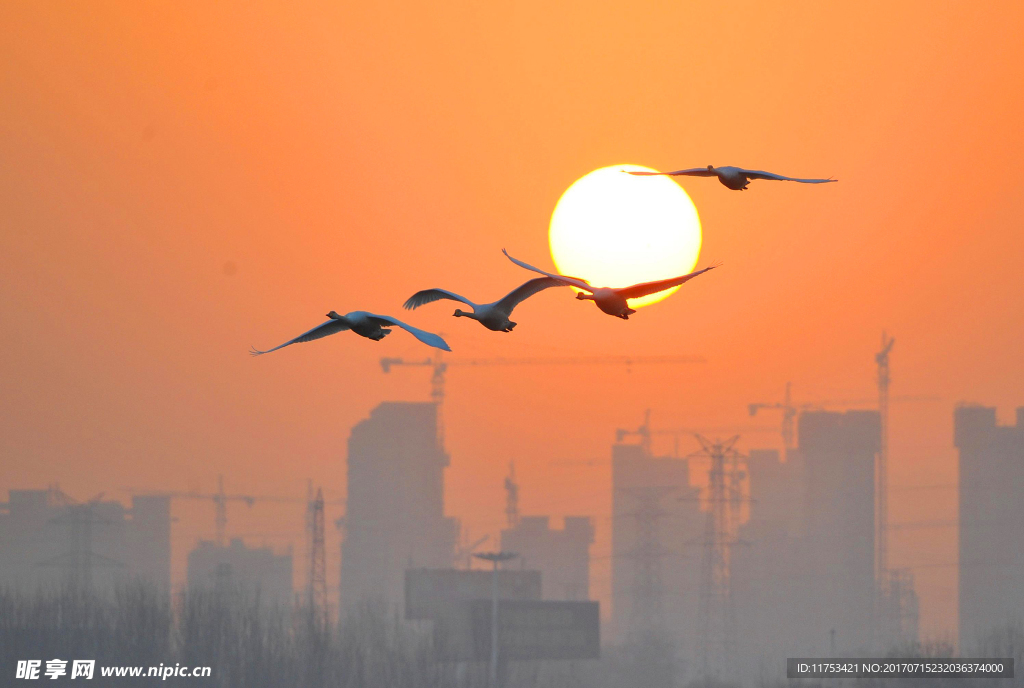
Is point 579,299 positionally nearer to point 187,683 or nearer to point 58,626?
point 187,683

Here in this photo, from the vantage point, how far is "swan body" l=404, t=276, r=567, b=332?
34844mm

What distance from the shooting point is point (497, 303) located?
35.0m

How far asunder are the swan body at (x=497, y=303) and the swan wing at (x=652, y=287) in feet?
5.58

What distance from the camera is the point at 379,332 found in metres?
33.5

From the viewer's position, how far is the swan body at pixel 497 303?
114ft

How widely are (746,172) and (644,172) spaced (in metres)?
2.79

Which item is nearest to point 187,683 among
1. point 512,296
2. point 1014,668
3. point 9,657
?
point 9,657

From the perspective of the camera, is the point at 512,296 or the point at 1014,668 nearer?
the point at 512,296

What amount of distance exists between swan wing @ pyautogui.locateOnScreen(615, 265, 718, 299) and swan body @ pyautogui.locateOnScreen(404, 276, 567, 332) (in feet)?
5.58

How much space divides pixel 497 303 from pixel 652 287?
428cm

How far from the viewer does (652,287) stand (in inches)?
1291

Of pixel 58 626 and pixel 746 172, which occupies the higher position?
pixel 746 172

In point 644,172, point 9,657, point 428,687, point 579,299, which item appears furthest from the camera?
point 428,687

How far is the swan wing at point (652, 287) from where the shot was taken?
31145mm
